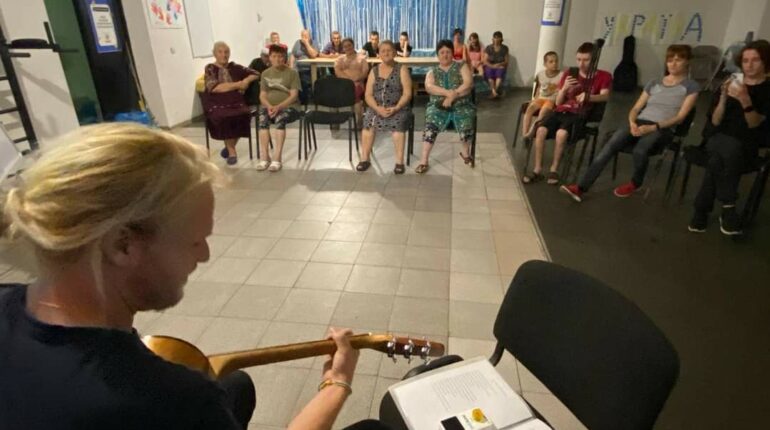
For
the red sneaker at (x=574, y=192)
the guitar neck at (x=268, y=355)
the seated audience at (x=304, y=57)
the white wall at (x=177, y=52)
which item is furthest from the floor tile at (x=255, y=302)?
the seated audience at (x=304, y=57)

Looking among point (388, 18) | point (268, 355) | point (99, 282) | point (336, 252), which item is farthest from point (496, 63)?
point (99, 282)

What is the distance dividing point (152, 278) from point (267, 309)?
5.26 feet

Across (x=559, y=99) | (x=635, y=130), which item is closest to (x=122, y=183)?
(x=635, y=130)

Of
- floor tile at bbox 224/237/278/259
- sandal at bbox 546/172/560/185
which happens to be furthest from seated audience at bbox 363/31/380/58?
floor tile at bbox 224/237/278/259

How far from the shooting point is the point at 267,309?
2.20 metres

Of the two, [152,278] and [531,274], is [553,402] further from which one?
[152,278]

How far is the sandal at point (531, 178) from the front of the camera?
378 cm

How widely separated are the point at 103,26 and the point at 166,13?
72cm

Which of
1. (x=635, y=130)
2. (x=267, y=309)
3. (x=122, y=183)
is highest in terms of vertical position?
(x=122, y=183)

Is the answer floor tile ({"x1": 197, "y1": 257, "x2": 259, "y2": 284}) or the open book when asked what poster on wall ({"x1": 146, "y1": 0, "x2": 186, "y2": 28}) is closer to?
floor tile ({"x1": 197, "y1": 257, "x2": 259, "y2": 284})

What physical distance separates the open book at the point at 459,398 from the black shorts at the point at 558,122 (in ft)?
10.00

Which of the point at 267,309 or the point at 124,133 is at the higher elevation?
the point at 124,133

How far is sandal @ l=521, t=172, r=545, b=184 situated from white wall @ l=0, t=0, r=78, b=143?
3.73m

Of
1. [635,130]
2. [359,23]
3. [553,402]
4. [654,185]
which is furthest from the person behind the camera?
[359,23]
